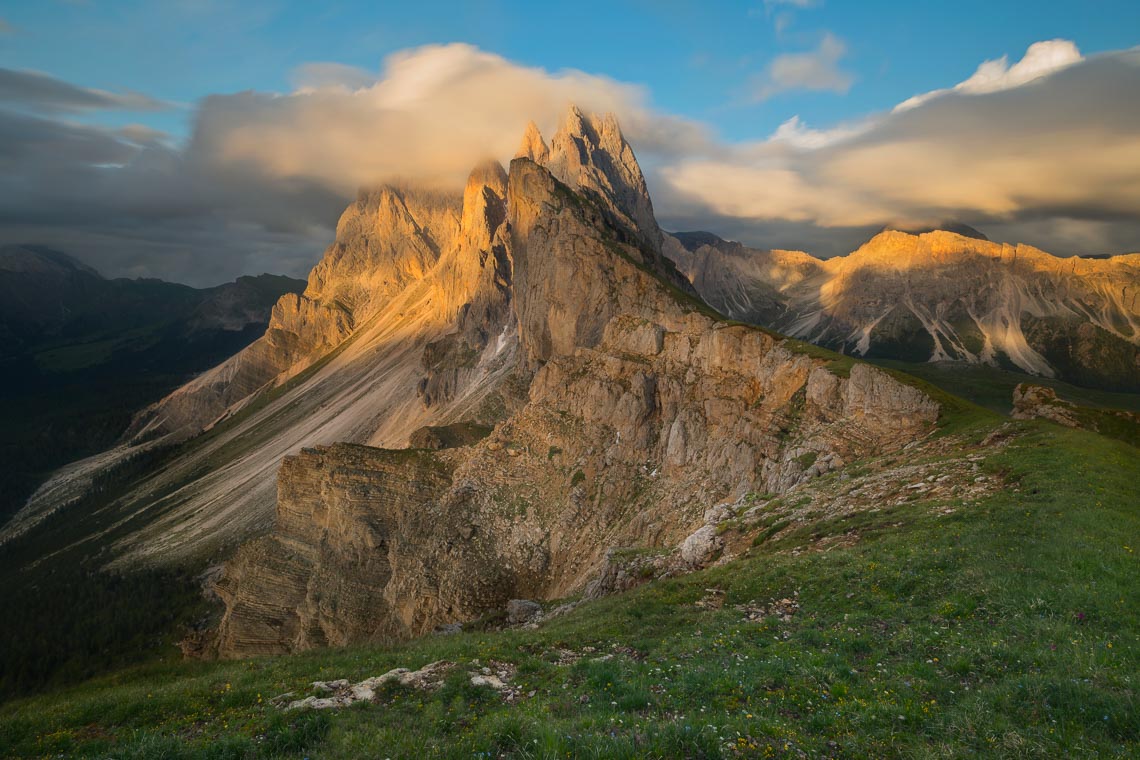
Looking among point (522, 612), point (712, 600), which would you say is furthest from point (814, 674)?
point (522, 612)

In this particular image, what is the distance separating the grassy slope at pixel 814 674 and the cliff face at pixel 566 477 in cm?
2155

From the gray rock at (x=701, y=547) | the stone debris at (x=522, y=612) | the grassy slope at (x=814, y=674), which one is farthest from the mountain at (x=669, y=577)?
the stone debris at (x=522, y=612)

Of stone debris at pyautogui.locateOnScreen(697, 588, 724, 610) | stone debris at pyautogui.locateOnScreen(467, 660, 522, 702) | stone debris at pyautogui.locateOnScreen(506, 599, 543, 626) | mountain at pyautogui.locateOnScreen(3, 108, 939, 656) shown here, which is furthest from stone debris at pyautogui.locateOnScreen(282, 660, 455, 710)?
mountain at pyautogui.locateOnScreen(3, 108, 939, 656)

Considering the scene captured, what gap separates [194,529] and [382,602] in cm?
11943

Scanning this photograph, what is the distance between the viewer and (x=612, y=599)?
2788cm

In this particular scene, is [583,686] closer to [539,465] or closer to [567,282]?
[539,465]

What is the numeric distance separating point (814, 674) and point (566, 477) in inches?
1930

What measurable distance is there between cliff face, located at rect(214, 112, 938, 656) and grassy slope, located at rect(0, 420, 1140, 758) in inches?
848

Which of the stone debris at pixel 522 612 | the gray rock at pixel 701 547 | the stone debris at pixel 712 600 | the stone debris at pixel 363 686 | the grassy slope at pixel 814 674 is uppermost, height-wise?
the grassy slope at pixel 814 674

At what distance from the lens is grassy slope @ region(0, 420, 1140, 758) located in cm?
998

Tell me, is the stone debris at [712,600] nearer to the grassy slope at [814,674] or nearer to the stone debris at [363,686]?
the grassy slope at [814,674]

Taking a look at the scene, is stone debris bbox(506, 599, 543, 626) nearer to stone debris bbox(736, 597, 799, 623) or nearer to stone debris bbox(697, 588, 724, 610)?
stone debris bbox(697, 588, 724, 610)

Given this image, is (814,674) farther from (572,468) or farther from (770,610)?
(572,468)

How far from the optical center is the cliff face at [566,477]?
4825cm
